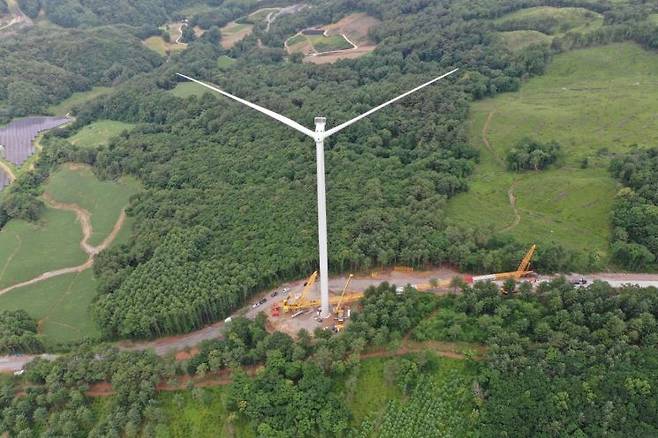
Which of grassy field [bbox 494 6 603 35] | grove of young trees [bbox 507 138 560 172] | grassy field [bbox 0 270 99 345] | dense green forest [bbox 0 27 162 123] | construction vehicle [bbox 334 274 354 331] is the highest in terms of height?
grassy field [bbox 494 6 603 35]

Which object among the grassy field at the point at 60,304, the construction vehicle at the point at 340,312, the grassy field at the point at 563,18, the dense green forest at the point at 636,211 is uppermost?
the grassy field at the point at 563,18

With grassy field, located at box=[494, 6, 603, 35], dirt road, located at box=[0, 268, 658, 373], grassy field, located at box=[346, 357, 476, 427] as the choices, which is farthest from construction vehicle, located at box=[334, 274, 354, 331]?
grassy field, located at box=[494, 6, 603, 35]

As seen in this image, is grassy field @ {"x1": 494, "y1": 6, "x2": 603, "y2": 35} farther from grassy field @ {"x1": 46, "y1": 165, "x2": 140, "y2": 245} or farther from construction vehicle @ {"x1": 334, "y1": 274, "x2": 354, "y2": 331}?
grassy field @ {"x1": 46, "y1": 165, "x2": 140, "y2": 245}

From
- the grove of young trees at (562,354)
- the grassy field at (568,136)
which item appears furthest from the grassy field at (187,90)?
the grove of young trees at (562,354)

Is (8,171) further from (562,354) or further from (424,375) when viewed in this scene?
(562,354)

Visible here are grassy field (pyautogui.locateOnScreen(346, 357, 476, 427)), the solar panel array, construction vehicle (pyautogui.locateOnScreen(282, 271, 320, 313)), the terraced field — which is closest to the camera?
grassy field (pyautogui.locateOnScreen(346, 357, 476, 427))

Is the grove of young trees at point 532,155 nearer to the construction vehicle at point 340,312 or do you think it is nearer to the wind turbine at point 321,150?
the wind turbine at point 321,150

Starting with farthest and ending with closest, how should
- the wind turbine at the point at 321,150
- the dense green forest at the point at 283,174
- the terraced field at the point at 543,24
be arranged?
the terraced field at the point at 543,24
the dense green forest at the point at 283,174
the wind turbine at the point at 321,150
